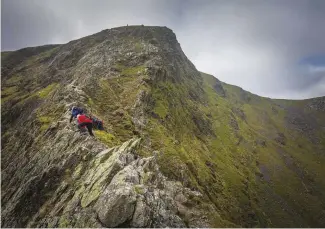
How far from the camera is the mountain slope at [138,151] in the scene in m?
28.7

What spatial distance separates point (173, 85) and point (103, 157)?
9071cm

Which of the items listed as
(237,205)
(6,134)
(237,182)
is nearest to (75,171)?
(6,134)

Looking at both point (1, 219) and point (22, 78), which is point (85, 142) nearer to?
point (1, 219)

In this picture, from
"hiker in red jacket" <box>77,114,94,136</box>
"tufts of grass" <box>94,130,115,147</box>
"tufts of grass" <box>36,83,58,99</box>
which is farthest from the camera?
"tufts of grass" <box>36,83,58,99</box>

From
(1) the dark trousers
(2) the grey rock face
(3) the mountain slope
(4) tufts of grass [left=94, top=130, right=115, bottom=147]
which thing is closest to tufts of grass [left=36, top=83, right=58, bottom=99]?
(3) the mountain slope

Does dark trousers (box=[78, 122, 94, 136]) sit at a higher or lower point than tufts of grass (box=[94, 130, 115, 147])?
higher

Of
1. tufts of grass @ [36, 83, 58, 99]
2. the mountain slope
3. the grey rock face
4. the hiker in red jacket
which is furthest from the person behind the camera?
tufts of grass @ [36, 83, 58, 99]

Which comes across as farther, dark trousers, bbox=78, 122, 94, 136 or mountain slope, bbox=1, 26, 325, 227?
dark trousers, bbox=78, 122, 94, 136

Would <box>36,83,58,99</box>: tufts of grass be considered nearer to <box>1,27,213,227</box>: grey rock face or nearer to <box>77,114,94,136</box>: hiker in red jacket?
<box>1,27,213,227</box>: grey rock face

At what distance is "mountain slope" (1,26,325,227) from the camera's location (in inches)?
1131

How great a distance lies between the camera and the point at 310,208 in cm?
12344

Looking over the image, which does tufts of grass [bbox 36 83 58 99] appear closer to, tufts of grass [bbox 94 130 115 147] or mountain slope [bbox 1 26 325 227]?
mountain slope [bbox 1 26 325 227]

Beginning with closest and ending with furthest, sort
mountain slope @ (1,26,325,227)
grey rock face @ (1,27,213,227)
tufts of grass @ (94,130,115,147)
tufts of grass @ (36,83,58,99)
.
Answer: grey rock face @ (1,27,213,227), mountain slope @ (1,26,325,227), tufts of grass @ (94,130,115,147), tufts of grass @ (36,83,58,99)

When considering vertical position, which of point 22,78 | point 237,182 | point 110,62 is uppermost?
point 110,62
